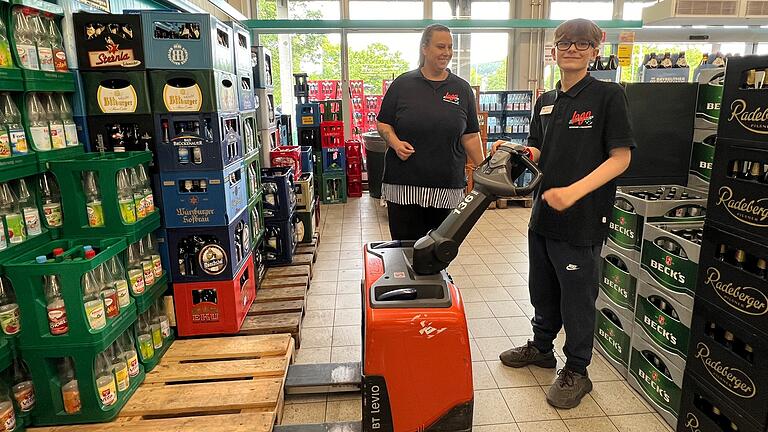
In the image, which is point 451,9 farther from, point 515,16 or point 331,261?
point 331,261

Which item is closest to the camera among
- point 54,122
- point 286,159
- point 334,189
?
point 54,122

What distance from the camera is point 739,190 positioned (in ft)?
6.73

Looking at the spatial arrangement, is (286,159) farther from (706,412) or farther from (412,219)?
(706,412)

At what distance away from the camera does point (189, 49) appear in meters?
2.84

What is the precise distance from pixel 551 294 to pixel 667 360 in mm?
642

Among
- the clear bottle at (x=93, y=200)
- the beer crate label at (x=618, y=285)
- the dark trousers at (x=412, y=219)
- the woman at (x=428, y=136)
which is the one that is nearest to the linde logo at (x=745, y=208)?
the beer crate label at (x=618, y=285)

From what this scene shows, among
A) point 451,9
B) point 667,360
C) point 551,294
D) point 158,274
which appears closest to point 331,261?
point 158,274

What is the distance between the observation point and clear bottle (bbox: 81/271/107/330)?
7.26 ft

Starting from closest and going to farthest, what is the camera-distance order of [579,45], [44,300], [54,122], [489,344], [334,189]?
[44,300] → [579,45] → [54,122] → [489,344] → [334,189]

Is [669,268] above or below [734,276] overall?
below

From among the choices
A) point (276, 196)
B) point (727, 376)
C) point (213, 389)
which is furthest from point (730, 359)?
point (276, 196)

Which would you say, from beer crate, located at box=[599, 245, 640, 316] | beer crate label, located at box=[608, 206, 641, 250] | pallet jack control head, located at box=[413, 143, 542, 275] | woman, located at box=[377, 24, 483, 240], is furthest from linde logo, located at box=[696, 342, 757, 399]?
woman, located at box=[377, 24, 483, 240]

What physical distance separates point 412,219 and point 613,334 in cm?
143

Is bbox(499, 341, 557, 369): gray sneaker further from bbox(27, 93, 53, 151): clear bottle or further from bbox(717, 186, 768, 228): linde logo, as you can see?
bbox(27, 93, 53, 151): clear bottle
